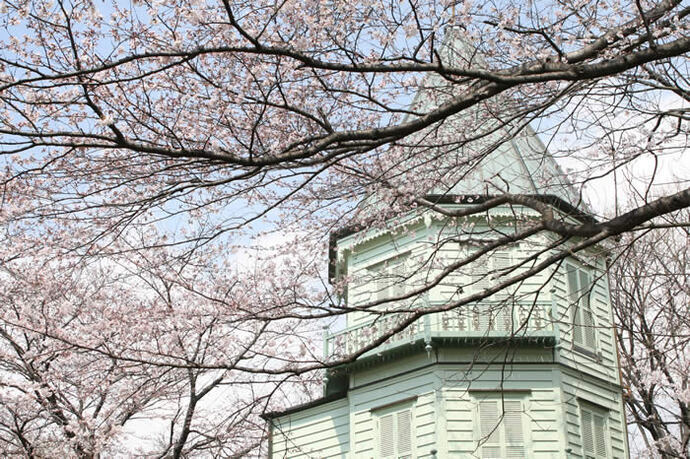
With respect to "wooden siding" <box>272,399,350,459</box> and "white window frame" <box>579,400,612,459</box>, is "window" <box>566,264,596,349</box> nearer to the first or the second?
"white window frame" <box>579,400,612,459</box>

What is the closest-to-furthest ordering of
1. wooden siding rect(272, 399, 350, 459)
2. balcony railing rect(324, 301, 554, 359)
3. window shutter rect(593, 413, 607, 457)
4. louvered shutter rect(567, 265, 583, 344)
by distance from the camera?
balcony railing rect(324, 301, 554, 359), window shutter rect(593, 413, 607, 457), louvered shutter rect(567, 265, 583, 344), wooden siding rect(272, 399, 350, 459)

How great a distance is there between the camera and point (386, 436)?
54.1ft

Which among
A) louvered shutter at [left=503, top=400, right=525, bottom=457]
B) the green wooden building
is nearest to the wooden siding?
the green wooden building

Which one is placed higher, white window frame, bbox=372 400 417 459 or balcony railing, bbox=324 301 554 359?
balcony railing, bbox=324 301 554 359

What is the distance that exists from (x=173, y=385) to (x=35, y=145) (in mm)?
11400

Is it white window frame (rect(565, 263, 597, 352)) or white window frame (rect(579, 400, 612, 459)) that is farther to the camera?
white window frame (rect(565, 263, 597, 352))

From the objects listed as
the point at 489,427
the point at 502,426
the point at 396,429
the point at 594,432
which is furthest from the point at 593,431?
the point at 396,429

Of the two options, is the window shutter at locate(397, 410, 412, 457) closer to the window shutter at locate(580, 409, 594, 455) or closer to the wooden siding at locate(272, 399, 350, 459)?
the wooden siding at locate(272, 399, 350, 459)

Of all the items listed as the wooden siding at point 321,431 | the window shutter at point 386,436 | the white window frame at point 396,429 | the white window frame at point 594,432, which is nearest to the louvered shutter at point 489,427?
the white window frame at point 396,429

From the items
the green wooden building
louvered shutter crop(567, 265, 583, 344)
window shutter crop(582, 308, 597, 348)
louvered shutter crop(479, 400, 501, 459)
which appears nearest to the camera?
louvered shutter crop(479, 400, 501, 459)

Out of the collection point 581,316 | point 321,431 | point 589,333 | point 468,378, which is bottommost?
→ point 321,431

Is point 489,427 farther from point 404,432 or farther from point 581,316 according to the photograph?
point 581,316

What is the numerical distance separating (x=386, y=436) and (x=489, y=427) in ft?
7.19

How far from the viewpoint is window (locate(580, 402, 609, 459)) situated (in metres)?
16.0
